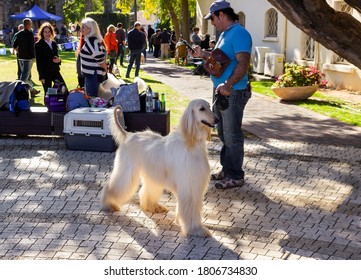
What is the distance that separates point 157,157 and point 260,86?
13.0m


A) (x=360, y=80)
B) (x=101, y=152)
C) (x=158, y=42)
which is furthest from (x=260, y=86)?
(x=158, y=42)

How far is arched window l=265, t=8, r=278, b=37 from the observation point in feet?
70.6

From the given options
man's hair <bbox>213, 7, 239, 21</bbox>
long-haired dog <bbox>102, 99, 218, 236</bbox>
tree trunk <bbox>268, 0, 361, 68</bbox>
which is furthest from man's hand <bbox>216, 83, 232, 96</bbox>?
tree trunk <bbox>268, 0, 361, 68</bbox>

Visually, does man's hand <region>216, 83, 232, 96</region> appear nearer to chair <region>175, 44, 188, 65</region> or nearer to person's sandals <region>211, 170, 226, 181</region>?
person's sandals <region>211, 170, 226, 181</region>

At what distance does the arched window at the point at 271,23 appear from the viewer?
21520 millimetres

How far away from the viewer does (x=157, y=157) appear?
5.37 metres

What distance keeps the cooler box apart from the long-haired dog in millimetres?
2871

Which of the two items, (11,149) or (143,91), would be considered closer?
(11,149)

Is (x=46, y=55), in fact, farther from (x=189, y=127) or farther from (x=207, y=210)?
(x=189, y=127)

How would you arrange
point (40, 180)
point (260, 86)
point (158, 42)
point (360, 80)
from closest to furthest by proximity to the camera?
point (40, 180)
point (360, 80)
point (260, 86)
point (158, 42)

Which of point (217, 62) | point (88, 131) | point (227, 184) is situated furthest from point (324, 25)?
point (88, 131)

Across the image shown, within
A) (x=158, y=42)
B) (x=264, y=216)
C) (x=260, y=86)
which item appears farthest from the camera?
(x=158, y=42)

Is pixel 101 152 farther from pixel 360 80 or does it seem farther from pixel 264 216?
pixel 360 80

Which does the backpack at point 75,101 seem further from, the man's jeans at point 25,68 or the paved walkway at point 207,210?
the man's jeans at point 25,68
